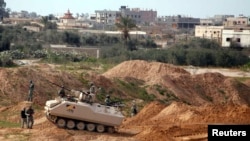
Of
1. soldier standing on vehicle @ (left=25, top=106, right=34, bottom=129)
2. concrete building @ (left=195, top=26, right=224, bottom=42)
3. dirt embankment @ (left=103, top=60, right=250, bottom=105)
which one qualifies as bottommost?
concrete building @ (left=195, top=26, right=224, bottom=42)

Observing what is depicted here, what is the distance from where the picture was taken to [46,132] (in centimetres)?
2434

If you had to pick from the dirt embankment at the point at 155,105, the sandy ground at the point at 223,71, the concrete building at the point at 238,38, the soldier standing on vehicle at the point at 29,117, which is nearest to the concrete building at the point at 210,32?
the concrete building at the point at 238,38

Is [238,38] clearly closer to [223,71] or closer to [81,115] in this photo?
[223,71]

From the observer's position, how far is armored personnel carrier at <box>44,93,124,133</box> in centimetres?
2606

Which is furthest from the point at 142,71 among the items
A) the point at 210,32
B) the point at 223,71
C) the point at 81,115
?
the point at 210,32

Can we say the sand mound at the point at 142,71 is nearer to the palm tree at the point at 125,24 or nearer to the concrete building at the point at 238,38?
the palm tree at the point at 125,24

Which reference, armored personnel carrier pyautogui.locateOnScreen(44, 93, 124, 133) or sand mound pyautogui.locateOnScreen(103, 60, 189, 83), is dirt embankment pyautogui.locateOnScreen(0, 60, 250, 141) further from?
armored personnel carrier pyautogui.locateOnScreen(44, 93, 124, 133)

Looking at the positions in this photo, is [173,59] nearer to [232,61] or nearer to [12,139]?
[232,61]

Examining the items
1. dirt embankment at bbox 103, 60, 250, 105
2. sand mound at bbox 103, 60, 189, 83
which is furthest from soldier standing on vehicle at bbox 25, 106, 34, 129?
sand mound at bbox 103, 60, 189, 83

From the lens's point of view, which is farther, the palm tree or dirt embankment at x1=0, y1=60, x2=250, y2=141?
the palm tree

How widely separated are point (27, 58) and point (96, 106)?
151ft

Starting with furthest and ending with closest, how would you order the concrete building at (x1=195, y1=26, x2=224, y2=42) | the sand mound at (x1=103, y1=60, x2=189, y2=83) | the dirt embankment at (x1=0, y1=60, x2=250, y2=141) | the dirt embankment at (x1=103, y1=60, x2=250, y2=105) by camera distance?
the concrete building at (x1=195, y1=26, x2=224, y2=42) < the sand mound at (x1=103, y1=60, x2=189, y2=83) < the dirt embankment at (x1=103, y1=60, x2=250, y2=105) < the dirt embankment at (x1=0, y1=60, x2=250, y2=141)

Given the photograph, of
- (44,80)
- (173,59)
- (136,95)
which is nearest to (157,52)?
(173,59)

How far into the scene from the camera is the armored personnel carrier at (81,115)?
26062mm
